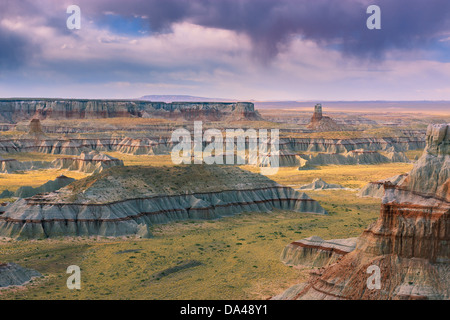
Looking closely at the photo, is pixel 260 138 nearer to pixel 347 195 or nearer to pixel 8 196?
pixel 347 195

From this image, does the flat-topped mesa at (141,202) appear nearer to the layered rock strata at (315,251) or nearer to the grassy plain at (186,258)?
the grassy plain at (186,258)

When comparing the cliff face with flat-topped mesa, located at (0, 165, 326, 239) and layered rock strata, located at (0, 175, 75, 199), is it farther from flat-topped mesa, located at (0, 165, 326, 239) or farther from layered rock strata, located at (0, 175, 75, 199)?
layered rock strata, located at (0, 175, 75, 199)

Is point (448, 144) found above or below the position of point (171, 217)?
above

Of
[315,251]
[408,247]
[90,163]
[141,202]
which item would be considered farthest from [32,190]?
[408,247]

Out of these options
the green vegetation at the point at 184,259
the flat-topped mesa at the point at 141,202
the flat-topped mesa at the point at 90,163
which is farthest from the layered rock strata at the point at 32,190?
the flat-topped mesa at the point at 90,163

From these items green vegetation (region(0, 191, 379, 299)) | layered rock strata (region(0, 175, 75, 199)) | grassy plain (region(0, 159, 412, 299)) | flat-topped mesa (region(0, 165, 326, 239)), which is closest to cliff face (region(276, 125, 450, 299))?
green vegetation (region(0, 191, 379, 299))

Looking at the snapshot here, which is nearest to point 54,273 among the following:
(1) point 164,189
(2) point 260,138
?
(1) point 164,189
